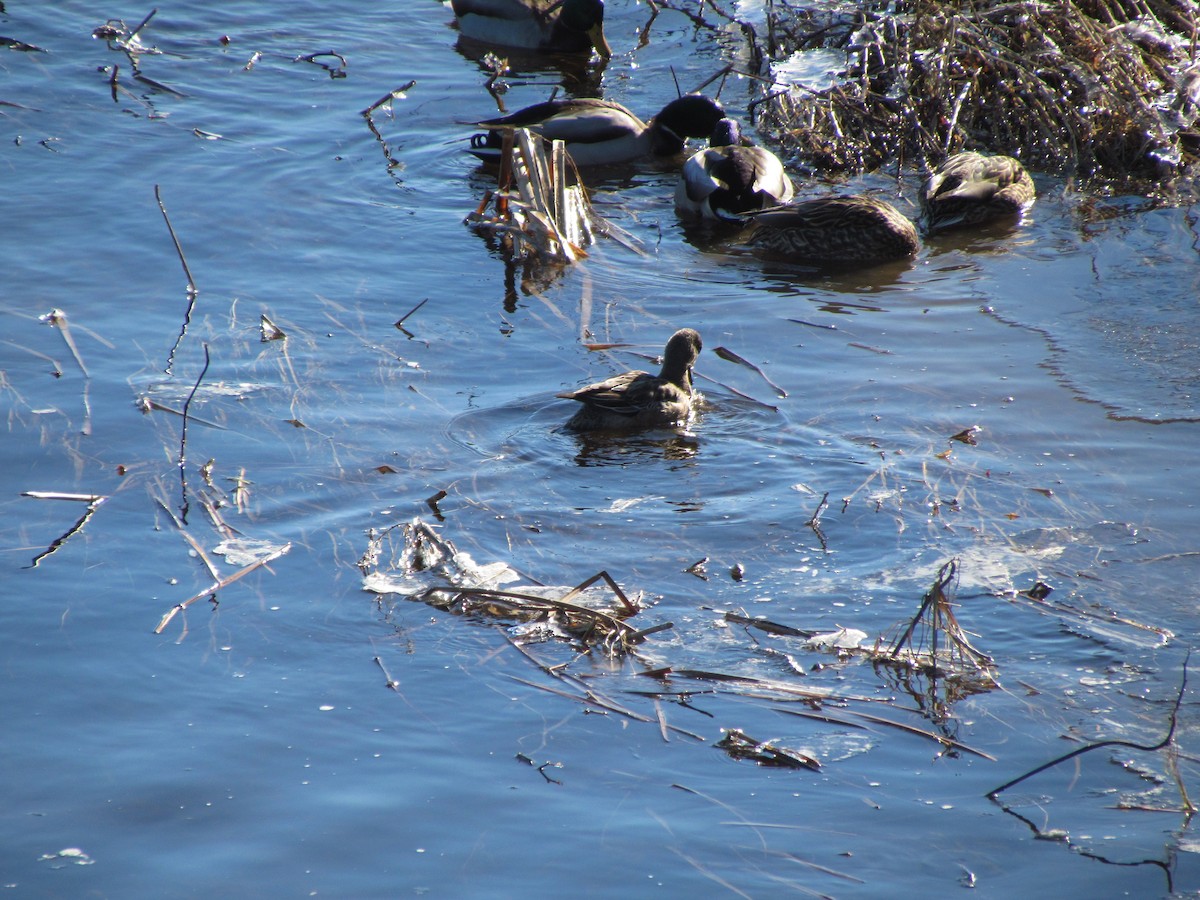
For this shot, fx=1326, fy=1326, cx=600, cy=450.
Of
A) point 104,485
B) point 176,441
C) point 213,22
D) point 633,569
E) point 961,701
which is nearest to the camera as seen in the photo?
point 961,701

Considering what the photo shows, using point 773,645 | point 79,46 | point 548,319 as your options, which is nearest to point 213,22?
point 79,46

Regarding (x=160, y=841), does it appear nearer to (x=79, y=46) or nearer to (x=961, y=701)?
(x=961, y=701)

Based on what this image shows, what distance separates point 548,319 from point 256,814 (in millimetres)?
4268

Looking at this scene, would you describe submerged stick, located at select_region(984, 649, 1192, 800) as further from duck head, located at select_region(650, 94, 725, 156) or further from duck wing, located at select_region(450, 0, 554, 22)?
duck wing, located at select_region(450, 0, 554, 22)

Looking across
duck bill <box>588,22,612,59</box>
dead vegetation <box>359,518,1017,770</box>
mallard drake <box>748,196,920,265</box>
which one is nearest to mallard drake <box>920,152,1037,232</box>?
mallard drake <box>748,196,920,265</box>

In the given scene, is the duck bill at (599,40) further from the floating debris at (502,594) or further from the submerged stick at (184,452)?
the floating debris at (502,594)

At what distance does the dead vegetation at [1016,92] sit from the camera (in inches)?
374

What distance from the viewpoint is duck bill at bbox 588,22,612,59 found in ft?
42.4

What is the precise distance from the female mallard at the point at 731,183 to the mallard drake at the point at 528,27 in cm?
401

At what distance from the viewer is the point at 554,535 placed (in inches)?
201

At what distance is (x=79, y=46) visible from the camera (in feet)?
39.2

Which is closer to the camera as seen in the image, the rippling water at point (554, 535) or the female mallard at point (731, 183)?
the rippling water at point (554, 535)

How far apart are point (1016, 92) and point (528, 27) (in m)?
5.45

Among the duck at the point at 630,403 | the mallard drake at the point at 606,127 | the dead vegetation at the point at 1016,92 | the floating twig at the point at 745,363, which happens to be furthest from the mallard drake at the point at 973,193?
the duck at the point at 630,403
